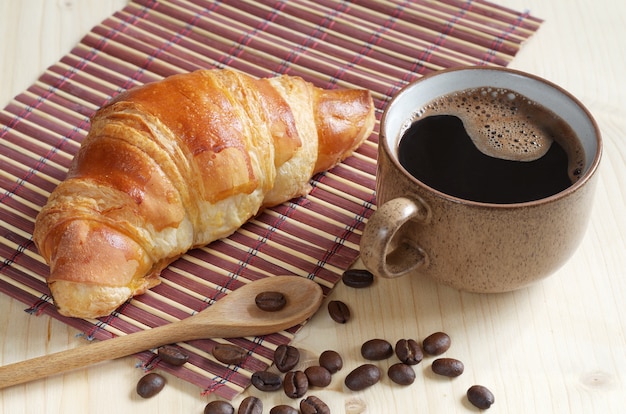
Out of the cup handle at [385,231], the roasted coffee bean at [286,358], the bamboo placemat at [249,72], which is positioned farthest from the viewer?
the bamboo placemat at [249,72]

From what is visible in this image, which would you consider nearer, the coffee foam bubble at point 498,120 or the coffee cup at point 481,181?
the coffee cup at point 481,181

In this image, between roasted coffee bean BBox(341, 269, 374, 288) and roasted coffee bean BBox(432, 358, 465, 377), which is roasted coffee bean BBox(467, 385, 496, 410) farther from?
roasted coffee bean BBox(341, 269, 374, 288)

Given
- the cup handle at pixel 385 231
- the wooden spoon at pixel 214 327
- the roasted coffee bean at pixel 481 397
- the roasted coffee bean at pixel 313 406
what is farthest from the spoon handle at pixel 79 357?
the roasted coffee bean at pixel 481 397

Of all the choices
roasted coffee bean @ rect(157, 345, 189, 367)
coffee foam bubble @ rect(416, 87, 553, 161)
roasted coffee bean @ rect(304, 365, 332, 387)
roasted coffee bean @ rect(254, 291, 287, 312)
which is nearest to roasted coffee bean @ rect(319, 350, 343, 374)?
roasted coffee bean @ rect(304, 365, 332, 387)

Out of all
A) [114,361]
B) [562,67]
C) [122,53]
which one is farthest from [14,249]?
[562,67]

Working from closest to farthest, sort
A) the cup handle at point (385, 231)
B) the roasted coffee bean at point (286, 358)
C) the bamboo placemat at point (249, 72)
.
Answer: the cup handle at point (385, 231) < the roasted coffee bean at point (286, 358) < the bamboo placemat at point (249, 72)

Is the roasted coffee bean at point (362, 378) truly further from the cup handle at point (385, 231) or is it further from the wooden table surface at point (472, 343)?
the cup handle at point (385, 231)

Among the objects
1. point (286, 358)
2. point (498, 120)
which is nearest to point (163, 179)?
point (286, 358)
